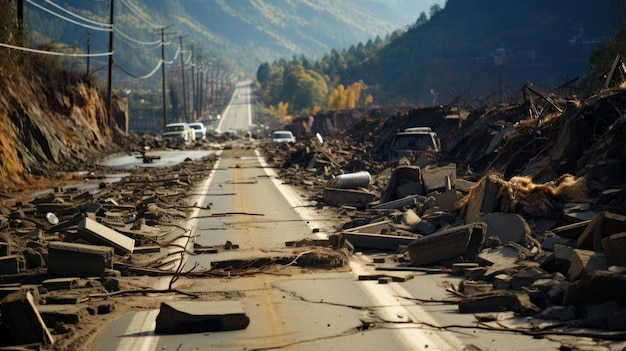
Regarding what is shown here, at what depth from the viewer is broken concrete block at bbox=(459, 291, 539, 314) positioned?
30.7ft

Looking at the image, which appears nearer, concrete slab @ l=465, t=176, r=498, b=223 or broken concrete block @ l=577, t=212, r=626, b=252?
broken concrete block @ l=577, t=212, r=626, b=252

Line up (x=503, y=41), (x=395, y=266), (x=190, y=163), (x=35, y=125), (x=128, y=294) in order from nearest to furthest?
1. (x=128, y=294)
2. (x=395, y=266)
3. (x=35, y=125)
4. (x=190, y=163)
5. (x=503, y=41)

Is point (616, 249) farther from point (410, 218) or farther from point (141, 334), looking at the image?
point (410, 218)

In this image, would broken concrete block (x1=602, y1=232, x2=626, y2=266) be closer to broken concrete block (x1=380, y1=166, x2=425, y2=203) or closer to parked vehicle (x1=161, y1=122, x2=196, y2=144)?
broken concrete block (x1=380, y1=166, x2=425, y2=203)

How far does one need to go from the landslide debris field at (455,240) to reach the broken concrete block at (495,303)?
0.5 inches

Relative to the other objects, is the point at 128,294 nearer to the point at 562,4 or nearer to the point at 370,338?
the point at 370,338

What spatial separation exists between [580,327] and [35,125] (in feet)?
112

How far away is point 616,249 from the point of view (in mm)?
9617

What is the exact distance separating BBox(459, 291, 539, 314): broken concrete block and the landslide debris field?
0.01 metres

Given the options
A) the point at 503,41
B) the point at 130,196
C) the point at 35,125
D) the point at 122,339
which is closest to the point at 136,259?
the point at 122,339

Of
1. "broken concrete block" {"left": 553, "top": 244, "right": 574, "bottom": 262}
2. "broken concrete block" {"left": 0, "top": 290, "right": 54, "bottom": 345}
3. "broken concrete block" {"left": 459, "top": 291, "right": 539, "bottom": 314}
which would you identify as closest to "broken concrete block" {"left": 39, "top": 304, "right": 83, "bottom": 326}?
"broken concrete block" {"left": 0, "top": 290, "right": 54, "bottom": 345}

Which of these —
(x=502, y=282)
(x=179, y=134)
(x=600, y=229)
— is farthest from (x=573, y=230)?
(x=179, y=134)

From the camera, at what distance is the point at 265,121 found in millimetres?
195625

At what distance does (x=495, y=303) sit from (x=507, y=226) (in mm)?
3565
